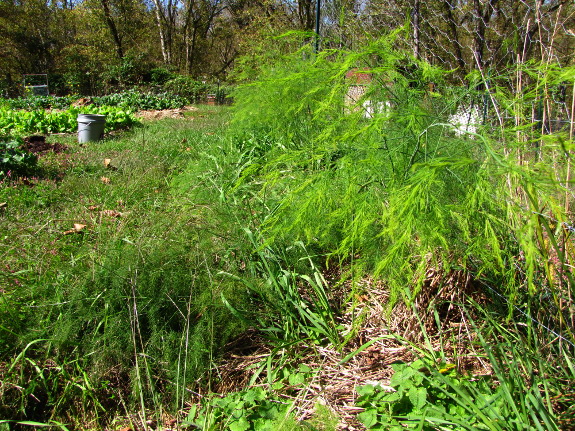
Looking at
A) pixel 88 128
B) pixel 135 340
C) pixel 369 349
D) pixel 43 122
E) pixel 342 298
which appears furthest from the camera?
pixel 43 122

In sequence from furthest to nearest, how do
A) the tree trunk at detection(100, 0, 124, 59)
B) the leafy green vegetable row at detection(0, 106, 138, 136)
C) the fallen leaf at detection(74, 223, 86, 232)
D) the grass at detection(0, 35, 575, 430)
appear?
1. the tree trunk at detection(100, 0, 124, 59)
2. the leafy green vegetable row at detection(0, 106, 138, 136)
3. the fallen leaf at detection(74, 223, 86, 232)
4. the grass at detection(0, 35, 575, 430)

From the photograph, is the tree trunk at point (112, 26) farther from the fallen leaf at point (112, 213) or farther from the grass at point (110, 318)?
the grass at point (110, 318)

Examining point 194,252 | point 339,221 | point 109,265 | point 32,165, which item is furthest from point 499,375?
point 32,165

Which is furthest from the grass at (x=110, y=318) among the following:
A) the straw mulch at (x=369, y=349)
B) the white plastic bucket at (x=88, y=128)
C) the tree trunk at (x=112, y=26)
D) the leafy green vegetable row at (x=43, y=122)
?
the tree trunk at (x=112, y=26)

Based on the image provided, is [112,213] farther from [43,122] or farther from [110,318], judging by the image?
[43,122]

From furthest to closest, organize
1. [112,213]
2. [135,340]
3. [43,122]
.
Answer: [43,122], [112,213], [135,340]

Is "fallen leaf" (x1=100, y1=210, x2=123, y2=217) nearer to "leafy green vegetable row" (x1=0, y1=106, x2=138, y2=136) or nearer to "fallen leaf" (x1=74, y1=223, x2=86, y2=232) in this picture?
"fallen leaf" (x1=74, y1=223, x2=86, y2=232)

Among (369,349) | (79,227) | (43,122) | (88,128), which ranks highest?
→ (43,122)

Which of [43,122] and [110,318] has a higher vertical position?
[43,122]

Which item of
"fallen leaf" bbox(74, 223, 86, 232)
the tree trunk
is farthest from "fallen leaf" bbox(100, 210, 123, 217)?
the tree trunk

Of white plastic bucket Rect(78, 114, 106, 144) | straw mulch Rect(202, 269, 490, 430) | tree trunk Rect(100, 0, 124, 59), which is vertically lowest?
straw mulch Rect(202, 269, 490, 430)

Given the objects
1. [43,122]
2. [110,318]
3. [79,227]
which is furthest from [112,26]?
[110,318]

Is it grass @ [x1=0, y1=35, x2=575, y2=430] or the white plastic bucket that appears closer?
grass @ [x1=0, y1=35, x2=575, y2=430]

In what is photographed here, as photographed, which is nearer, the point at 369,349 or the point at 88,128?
the point at 369,349
